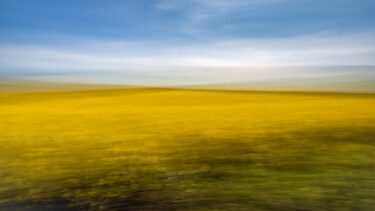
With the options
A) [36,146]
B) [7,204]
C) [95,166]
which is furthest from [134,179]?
[36,146]

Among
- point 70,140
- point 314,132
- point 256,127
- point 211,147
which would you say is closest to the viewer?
point 211,147

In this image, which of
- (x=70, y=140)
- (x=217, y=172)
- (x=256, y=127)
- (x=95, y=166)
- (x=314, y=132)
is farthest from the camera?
(x=256, y=127)

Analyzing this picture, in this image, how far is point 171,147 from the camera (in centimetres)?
673

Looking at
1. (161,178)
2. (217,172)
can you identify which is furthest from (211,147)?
(161,178)

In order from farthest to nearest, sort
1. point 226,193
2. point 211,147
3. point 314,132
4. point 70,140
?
1. point 314,132
2. point 70,140
3. point 211,147
4. point 226,193

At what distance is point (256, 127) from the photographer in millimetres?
9711

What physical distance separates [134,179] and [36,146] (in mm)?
3592

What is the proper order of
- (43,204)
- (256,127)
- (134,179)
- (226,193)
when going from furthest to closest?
(256,127) → (134,179) → (226,193) → (43,204)

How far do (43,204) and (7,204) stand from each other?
0.40 m

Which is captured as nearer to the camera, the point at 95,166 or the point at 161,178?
the point at 161,178

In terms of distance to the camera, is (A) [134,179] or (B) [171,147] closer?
(A) [134,179]

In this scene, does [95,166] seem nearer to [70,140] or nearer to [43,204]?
Result: [43,204]

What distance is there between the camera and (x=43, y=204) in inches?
139

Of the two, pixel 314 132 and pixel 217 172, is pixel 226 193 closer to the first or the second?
pixel 217 172
